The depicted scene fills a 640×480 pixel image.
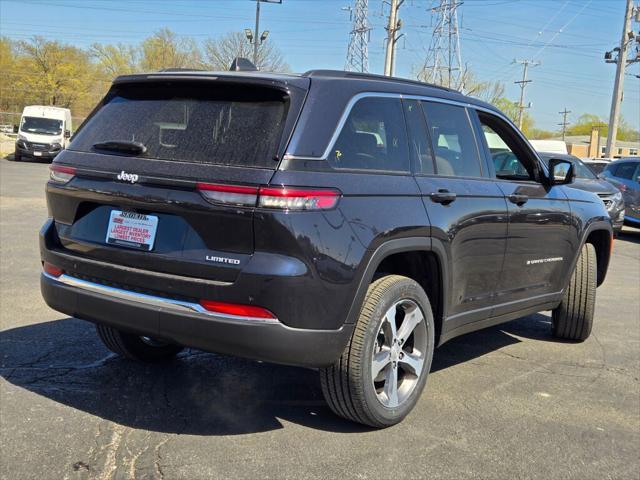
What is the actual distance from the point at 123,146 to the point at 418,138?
66.6 inches

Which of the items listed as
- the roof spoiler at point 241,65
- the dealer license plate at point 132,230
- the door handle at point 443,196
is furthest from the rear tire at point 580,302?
the dealer license plate at point 132,230

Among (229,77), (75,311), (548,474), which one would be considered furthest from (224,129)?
(548,474)

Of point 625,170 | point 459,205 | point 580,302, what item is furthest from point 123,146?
point 625,170

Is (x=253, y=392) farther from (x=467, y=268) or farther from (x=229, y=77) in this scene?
(x=229, y=77)

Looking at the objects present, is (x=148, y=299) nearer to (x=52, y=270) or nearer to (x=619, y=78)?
Result: (x=52, y=270)

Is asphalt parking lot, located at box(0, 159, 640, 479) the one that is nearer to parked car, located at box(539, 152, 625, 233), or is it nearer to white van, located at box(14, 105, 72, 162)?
parked car, located at box(539, 152, 625, 233)

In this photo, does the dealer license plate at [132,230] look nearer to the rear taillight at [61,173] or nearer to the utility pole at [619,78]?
the rear taillight at [61,173]

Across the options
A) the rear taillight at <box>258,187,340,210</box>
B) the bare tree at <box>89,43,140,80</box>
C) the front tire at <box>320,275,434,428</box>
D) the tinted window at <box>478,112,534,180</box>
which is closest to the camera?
the rear taillight at <box>258,187,340,210</box>

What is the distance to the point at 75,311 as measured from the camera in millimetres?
3438

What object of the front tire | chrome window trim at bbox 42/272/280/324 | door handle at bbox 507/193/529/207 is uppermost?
door handle at bbox 507/193/529/207

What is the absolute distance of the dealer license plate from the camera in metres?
3.20

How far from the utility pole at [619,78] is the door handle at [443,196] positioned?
3069cm

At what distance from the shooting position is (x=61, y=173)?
3607mm

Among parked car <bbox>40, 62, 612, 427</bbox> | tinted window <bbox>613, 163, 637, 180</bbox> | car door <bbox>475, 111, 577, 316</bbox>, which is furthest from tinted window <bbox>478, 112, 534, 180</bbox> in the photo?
tinted window <bbox>613, 163, 637, 180</bbox>
